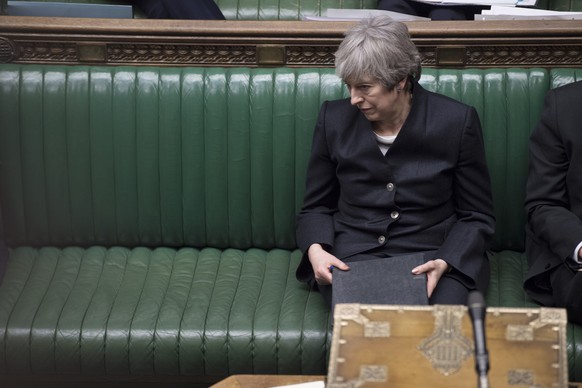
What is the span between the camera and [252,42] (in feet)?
13.0

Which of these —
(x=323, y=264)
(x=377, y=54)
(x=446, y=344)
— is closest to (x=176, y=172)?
(x=323, y=264)

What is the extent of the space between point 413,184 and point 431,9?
3.91 ft

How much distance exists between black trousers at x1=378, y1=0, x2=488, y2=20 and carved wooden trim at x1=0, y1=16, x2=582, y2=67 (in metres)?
0.45

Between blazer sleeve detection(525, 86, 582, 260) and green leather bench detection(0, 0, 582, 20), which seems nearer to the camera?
blazer sleeve detection(525, 86, 582, 260)

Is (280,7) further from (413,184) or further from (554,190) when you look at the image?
(554,190)

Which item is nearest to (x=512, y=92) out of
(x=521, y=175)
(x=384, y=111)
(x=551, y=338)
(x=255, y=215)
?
(x=521, y=175)

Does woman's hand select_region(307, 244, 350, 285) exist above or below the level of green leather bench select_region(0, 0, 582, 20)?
below

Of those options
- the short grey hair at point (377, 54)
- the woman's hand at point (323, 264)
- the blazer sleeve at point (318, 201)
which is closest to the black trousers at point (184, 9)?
the blazer sleeve at point (318, 201)

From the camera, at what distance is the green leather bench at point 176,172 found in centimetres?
390

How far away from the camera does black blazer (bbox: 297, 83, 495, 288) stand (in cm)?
356

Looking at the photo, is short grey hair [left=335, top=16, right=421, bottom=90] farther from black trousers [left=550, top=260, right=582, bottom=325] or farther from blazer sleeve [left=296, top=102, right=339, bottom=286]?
black trousers [left=550, top=260, right=582, bottom=325]

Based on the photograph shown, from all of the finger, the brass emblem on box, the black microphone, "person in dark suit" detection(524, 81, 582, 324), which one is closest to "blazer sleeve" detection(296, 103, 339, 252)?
the finger

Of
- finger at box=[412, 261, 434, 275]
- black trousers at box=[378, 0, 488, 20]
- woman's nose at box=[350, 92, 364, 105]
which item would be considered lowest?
finger at box=[412, 261, 434, 275]

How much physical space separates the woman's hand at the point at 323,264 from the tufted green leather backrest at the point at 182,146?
0.48 meters
